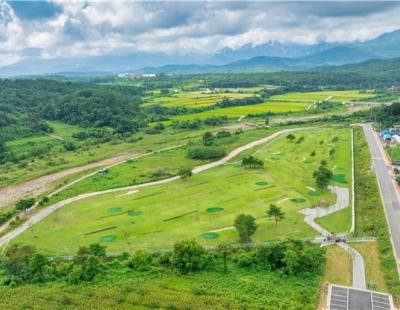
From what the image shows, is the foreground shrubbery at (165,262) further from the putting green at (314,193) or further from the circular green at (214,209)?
the putting green at (314,193)

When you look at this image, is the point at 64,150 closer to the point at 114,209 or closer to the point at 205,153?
the point at 205,153

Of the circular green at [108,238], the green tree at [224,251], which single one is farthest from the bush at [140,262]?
the circular green at [108,238]

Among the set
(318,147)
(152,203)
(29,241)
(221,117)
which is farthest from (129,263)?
(221,117)

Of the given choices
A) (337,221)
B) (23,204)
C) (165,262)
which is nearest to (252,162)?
(337,221)

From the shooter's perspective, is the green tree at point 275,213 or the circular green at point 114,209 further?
the circular green at point 114,209

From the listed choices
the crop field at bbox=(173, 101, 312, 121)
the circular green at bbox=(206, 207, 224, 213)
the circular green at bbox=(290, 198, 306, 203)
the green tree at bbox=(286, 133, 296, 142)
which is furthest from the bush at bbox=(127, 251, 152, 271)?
the crop field at bbox=(173, 101, 312, 121)

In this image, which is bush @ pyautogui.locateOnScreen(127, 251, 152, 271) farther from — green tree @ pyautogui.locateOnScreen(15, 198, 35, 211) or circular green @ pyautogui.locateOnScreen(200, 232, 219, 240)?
green tree @ pyautogui.locateOnScreen(15, 198, 35, 211)
